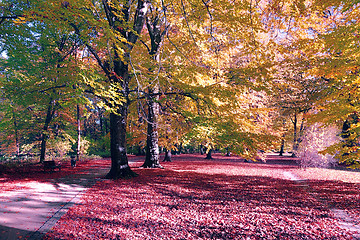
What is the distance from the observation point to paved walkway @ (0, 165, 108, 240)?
14.1 feet

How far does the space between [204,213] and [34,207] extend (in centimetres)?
467

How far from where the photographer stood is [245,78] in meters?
8.58

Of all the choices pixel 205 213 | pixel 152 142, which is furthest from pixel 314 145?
pixel 205 213

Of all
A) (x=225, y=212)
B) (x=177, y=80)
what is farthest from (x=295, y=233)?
(x=177, y=80)

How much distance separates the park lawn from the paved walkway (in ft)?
1.03

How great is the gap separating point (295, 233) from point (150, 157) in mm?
9797

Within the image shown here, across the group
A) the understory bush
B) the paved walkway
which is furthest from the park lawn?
the understory bush

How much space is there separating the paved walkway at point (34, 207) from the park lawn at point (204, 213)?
31cm

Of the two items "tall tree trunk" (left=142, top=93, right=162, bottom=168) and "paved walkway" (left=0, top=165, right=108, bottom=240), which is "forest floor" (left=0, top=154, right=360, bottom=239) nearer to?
"paved walkway" (left=0, top=165, right=108, bottom=240)

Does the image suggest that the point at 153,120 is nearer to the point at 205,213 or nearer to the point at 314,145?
the point at 205,213

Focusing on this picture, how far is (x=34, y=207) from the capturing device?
566cm

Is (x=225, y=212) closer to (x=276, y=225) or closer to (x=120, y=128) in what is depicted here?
(x=276, y=225)

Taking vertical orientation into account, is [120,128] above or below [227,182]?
above

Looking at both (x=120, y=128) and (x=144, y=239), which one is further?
(x=120, y=128)
